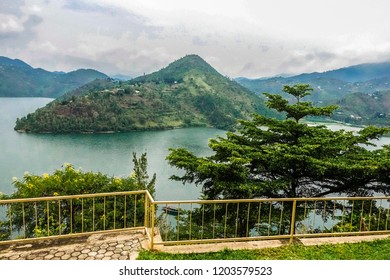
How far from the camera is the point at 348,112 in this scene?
500ft

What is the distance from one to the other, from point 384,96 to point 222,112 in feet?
379

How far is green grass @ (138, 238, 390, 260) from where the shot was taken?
4.93 meters

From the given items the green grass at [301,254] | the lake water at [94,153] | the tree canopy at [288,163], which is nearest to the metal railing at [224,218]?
the green grass at [301,254]

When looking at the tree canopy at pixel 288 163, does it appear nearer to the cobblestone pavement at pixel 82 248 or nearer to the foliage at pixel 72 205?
the cobblestone pavement at pixel 82 248

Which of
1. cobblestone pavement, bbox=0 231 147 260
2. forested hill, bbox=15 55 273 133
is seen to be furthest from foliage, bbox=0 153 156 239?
forested hill, bbox=15 55 273 133

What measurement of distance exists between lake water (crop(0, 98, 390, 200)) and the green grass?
100 ft

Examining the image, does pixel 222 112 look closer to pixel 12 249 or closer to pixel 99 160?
pixel 99 160

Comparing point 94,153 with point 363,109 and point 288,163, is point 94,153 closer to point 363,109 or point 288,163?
point 288,163

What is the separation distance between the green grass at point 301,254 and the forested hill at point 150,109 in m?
92.9

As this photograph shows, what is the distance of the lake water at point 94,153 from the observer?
43.0 metres

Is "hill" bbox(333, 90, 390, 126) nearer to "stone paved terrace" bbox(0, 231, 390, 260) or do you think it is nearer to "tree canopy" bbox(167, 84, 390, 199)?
"tree canopy" bbox(167, 84, 390, 199)

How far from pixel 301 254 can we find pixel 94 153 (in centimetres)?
6128

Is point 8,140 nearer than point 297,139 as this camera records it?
No
